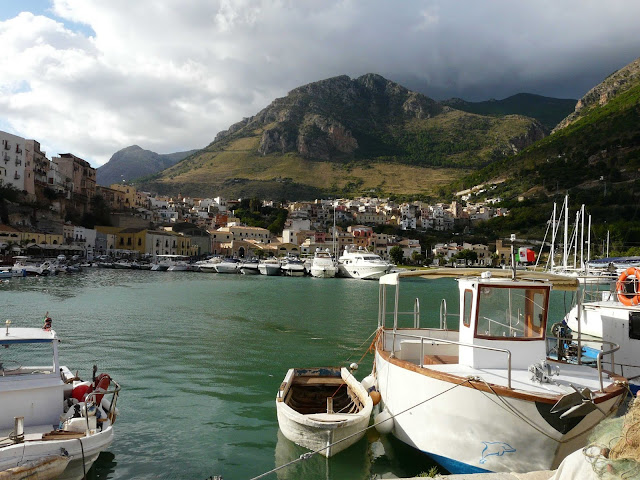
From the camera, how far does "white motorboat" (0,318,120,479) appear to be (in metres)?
6.83

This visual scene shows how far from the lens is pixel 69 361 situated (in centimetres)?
1695

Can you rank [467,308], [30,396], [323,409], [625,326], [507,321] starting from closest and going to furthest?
[30,396]
[507,321]
[467,308]
[323,409]
[625,326]

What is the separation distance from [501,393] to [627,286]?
43.9ft

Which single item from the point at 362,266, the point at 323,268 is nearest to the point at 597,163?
the point at 362,266

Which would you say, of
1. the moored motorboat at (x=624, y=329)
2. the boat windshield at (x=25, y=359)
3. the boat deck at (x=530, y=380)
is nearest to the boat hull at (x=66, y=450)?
the boat windshield at (x=25, y=359)

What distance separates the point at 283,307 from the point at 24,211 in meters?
73.4

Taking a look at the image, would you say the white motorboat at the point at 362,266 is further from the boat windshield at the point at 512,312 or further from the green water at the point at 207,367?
the boat windshield at the point at 512,312

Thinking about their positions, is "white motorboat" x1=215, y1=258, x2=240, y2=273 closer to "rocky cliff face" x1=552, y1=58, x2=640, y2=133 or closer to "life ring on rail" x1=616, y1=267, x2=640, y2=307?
"life ring on rail" x1=616, y1=267, x2=640, y2=307

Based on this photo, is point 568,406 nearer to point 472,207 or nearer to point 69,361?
point 69,361

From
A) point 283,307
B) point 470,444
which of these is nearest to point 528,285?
point 470,444

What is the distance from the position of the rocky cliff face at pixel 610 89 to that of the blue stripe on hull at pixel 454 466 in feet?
650

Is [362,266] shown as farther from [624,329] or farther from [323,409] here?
[323,409]

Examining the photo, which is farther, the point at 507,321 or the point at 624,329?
the point at 624,329

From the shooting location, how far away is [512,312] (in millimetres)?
9062
